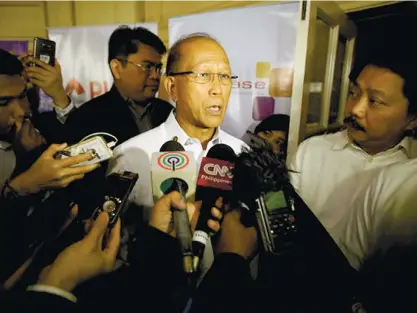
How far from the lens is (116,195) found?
0.88 m

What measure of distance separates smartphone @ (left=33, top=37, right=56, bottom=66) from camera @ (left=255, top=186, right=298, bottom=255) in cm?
103

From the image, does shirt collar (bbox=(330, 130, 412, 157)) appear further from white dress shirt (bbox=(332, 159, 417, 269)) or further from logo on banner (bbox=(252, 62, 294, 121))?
logo on banner (bbox=(252, 62, 294, 121))

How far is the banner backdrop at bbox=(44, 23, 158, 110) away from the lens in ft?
5.72

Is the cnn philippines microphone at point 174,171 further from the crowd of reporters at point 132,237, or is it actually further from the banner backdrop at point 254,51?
the banner backdrop at point 254,51

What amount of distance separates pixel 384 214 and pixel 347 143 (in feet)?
1.00

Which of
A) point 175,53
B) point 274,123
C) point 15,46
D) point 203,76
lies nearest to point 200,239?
point 203,76

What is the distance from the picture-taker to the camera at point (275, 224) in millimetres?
705

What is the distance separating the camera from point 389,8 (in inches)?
62.6

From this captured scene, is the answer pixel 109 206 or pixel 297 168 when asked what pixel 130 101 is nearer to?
pixel 109 206

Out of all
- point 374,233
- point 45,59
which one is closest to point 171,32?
point 45,59

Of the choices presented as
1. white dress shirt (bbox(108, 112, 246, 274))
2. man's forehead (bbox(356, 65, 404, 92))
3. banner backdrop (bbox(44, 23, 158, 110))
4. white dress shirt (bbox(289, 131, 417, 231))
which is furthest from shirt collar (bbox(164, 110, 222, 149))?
banner backdrop (bbox(44, 23, 158, 110))

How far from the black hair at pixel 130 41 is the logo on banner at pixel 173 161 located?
0.62 m

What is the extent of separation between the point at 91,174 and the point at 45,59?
511mm

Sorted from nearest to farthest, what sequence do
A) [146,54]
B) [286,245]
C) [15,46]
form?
[286,245] < [146,54] < [15,46]
